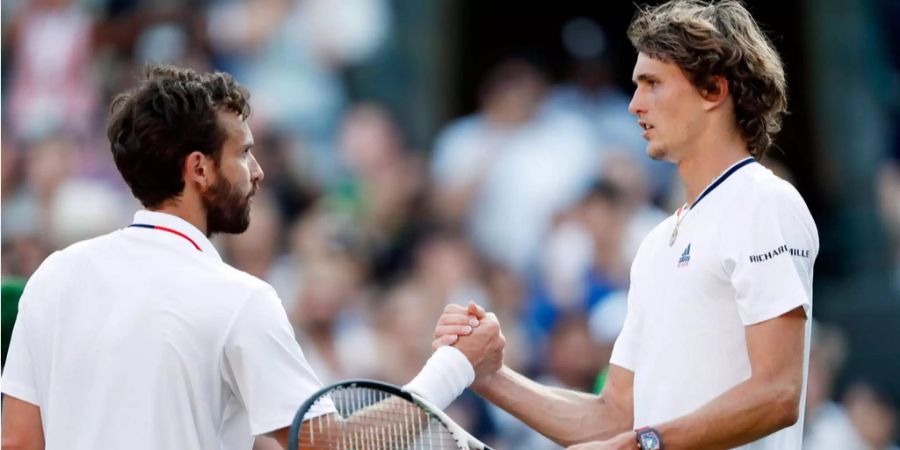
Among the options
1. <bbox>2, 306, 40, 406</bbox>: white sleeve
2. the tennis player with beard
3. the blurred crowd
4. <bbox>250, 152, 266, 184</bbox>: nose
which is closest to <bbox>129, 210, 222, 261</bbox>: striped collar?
the tennis player with beard

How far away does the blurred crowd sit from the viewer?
28.1ft

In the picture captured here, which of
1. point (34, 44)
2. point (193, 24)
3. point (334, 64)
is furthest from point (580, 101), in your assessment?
point (34, 44)

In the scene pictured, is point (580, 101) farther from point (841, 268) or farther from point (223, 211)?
point (223, 211)

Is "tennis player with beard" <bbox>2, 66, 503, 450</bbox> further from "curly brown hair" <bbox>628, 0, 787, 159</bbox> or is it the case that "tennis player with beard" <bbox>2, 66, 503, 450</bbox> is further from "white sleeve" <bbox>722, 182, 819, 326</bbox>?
"curly brown hair" <bbox>628, 0, 787, 159</bbox>

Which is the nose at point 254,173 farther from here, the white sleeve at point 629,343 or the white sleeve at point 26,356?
the white sleeve at point 629,343

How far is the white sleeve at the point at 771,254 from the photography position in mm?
3342

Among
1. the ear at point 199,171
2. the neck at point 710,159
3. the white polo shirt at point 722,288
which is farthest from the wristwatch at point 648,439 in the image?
the ear at point 199,171

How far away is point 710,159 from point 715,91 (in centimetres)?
17

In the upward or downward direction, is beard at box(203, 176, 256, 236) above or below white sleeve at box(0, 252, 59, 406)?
above

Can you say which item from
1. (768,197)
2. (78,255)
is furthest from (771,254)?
(78,255)

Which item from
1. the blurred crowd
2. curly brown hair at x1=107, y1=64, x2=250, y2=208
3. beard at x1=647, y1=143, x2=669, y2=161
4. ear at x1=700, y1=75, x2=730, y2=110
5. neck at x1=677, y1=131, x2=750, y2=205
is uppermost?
the blurred crowd

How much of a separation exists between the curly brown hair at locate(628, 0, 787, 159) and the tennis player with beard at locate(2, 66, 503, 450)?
3.08 feet

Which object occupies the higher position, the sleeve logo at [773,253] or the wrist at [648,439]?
the sleeve logo at [773,253]

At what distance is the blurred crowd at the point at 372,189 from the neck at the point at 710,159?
4.35 m
